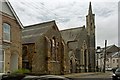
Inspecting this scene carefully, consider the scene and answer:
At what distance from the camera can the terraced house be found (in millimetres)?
25150

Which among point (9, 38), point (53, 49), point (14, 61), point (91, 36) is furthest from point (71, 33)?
point (9, 38)

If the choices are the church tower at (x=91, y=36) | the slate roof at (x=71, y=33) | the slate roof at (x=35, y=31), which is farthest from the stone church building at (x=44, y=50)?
the church tower at (x=91, y=36)

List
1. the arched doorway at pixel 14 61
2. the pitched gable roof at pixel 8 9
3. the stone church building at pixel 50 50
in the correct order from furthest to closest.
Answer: the stone church building at pixel 50 50 < the arched doorway at pixel 14 61 < the pitched gable roof at pixel 8 9

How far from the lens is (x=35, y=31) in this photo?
40000mm

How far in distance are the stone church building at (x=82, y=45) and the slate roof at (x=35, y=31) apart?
11296 mm

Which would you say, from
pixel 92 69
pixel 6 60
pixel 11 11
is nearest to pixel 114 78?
pixel 6 60

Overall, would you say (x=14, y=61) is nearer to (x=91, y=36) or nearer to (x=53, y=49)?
(x=53, y=49)

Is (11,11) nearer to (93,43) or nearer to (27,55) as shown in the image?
(27,55)

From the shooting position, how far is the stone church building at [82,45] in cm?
5258

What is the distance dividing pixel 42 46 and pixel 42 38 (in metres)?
1.26

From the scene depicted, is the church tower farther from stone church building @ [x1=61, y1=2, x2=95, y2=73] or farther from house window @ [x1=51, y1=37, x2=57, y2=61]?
house window @ [x1=51, y1=37, x2=57, y2=61]

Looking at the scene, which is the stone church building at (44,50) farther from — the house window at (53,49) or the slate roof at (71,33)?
the slate roof at (71,33)

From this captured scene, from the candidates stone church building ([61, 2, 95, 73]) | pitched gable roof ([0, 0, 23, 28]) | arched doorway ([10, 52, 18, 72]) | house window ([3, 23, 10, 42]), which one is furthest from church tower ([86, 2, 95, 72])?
house window ([3, 23, 10, 42])

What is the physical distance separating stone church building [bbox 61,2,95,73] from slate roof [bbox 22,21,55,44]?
445 inches
